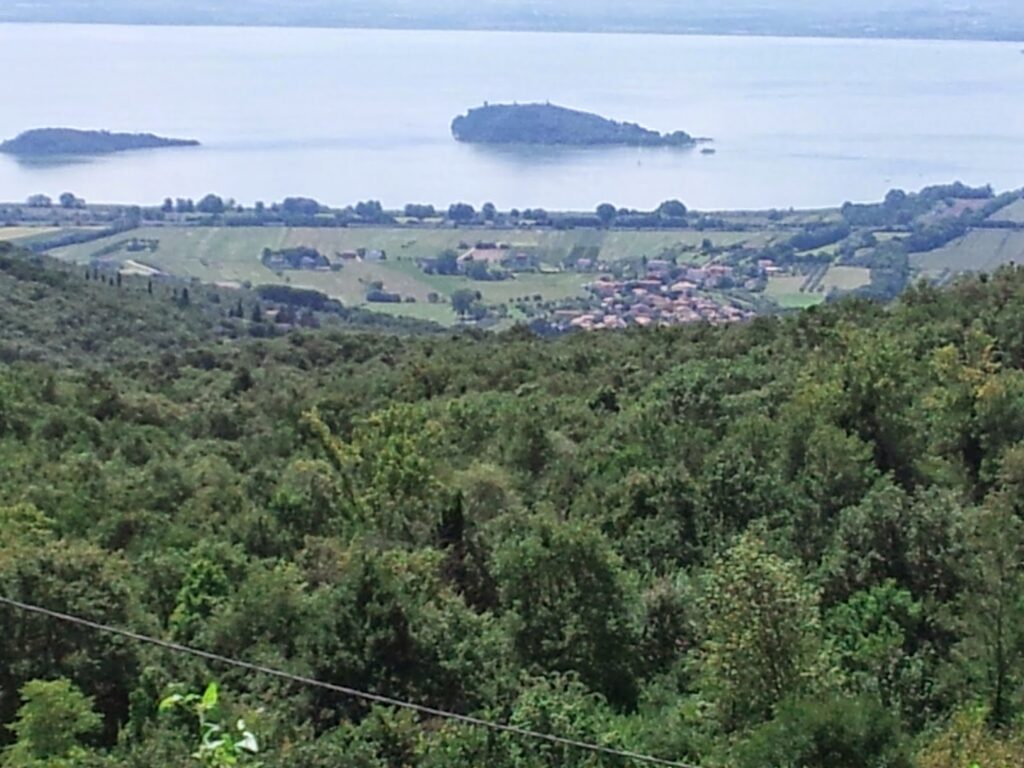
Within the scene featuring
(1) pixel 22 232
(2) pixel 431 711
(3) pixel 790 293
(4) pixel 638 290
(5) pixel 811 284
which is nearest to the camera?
(2) pixel 431 711

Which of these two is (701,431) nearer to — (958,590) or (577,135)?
(958,590)

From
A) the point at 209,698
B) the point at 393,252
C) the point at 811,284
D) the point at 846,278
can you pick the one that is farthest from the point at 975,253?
the point at 209,698

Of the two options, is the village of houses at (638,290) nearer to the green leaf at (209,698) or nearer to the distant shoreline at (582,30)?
the green leaf at (209,698)

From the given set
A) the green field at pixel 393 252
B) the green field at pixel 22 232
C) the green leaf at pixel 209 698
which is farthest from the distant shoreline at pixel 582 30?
the green leaf at pixel 209 698

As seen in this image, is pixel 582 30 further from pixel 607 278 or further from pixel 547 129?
pixel 607 278

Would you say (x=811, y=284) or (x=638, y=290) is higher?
(x=811, y=284)

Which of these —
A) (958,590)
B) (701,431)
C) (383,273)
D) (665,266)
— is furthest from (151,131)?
(958,590)
